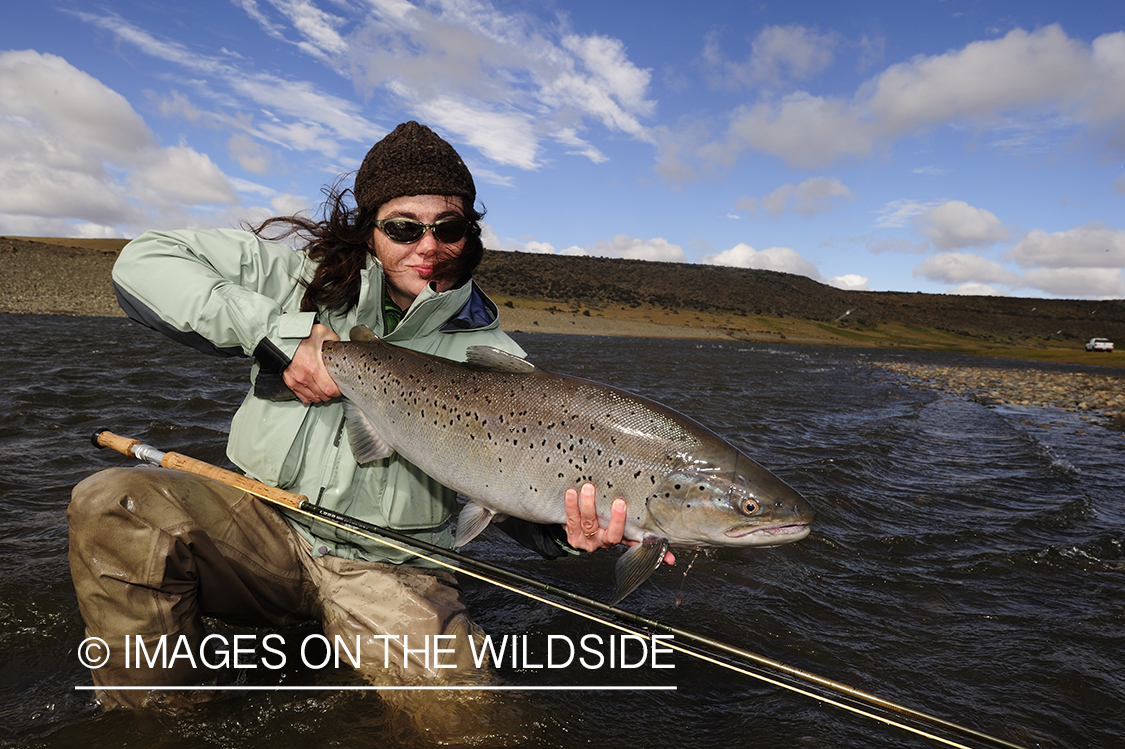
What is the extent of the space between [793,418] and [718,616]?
8.79 meters

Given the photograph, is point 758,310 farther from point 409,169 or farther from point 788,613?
point 409,169

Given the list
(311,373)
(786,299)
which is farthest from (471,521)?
(786,299)

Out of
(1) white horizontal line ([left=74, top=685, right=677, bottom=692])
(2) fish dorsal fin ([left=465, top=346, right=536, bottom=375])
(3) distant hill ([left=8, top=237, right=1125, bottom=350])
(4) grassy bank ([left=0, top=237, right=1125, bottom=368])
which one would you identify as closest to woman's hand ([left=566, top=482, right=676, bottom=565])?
(2) fish dorsal fin ([left=465, top=346, right=536, bottom=375])

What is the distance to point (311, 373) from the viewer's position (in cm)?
293

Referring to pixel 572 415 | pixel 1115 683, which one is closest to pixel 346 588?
pixel 572 415

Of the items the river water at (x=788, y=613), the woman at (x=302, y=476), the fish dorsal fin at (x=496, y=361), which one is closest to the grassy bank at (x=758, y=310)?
the river water at (x=788, y=613)

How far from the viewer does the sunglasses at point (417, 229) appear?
317 centimetres

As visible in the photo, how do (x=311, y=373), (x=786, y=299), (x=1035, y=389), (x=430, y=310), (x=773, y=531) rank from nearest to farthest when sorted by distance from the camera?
1. (x=773, y=531)
2. (x=311, y=373)
3. (x=430, y=310)
4. (x=1035, y=389)
5. (x=786, y=299)

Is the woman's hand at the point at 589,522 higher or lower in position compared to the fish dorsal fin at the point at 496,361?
lower

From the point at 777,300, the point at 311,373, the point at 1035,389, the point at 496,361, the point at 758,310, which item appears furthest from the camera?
the point at 777,300

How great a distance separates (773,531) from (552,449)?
104 cm

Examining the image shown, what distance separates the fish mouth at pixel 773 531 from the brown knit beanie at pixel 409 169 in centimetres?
224

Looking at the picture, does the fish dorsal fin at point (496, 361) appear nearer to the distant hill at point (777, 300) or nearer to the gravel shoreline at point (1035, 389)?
the gravel shoreline at point (1035, 389)

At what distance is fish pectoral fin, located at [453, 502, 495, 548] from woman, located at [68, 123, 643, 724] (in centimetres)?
34
